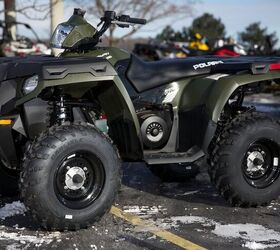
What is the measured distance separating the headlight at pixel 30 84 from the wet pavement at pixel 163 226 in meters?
1.06

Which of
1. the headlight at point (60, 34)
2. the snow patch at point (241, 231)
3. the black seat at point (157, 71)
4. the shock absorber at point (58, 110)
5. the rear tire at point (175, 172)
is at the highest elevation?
the headlight at point (60, 34)

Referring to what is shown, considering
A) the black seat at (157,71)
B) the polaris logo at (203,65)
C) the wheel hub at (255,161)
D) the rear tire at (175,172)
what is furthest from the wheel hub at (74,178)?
the rear tire at (175,172)

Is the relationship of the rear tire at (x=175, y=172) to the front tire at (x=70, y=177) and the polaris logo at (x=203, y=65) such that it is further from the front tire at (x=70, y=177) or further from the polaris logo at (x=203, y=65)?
the front tire at (x=70, y=177)

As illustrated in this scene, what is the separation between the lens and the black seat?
491cm

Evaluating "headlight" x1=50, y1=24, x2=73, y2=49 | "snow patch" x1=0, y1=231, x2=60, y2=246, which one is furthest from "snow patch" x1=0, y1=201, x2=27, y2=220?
"headlight" x1=50, y1=24, x2=73, y2=49

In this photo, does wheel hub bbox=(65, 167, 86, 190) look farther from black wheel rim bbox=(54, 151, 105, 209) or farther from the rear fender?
the rear fender

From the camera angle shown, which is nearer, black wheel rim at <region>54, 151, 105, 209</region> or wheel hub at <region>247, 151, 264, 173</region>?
black wheel rim at <region>54, 151, 105, 209</region>

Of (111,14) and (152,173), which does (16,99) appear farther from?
(152,173)

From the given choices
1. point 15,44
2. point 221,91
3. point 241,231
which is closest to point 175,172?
point 221,91

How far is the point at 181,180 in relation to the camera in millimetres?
6141

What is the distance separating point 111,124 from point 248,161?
1.26m

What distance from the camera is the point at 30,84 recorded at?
4234 mm

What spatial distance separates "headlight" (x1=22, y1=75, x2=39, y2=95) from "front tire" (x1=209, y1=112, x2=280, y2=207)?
1.66 metres

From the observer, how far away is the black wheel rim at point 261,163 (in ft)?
16.6
